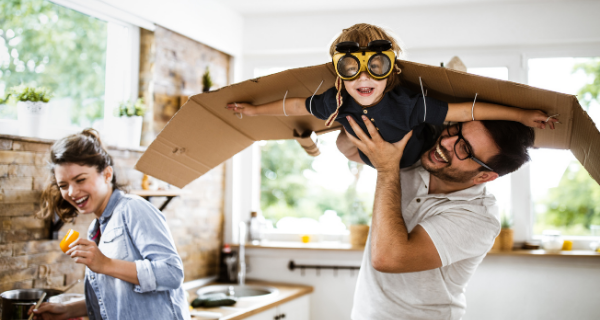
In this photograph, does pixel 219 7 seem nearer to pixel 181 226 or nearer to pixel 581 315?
pixel 181 226

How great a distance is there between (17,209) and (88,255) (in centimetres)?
71

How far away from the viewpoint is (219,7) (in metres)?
3.12

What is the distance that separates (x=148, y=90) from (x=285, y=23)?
119 cm

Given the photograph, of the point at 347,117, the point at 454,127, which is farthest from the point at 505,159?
the point at 347,117

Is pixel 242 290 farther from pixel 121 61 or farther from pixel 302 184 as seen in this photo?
pixel 302 184

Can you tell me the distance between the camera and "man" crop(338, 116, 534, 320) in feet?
4.09

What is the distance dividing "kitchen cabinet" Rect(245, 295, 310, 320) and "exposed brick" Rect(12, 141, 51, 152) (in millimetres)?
1273

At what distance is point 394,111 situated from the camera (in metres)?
1.21

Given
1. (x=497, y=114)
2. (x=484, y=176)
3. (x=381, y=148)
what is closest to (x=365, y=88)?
(x=381, y=148)

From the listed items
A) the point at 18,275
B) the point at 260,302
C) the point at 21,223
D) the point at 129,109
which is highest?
the point at 129,109

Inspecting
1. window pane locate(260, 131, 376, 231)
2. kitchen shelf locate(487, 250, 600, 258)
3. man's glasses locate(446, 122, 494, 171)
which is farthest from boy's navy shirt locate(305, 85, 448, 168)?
window pane locate(260, 131, 376, 231)

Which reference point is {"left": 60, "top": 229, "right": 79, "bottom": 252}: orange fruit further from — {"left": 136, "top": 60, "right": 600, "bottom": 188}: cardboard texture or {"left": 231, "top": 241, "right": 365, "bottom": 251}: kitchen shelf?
{"left": 231, "top": 241, "right": 365, "bottom": 251}: kitchen shelf

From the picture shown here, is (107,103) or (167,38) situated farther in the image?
(167,38)

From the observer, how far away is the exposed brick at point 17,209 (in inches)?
70.9
